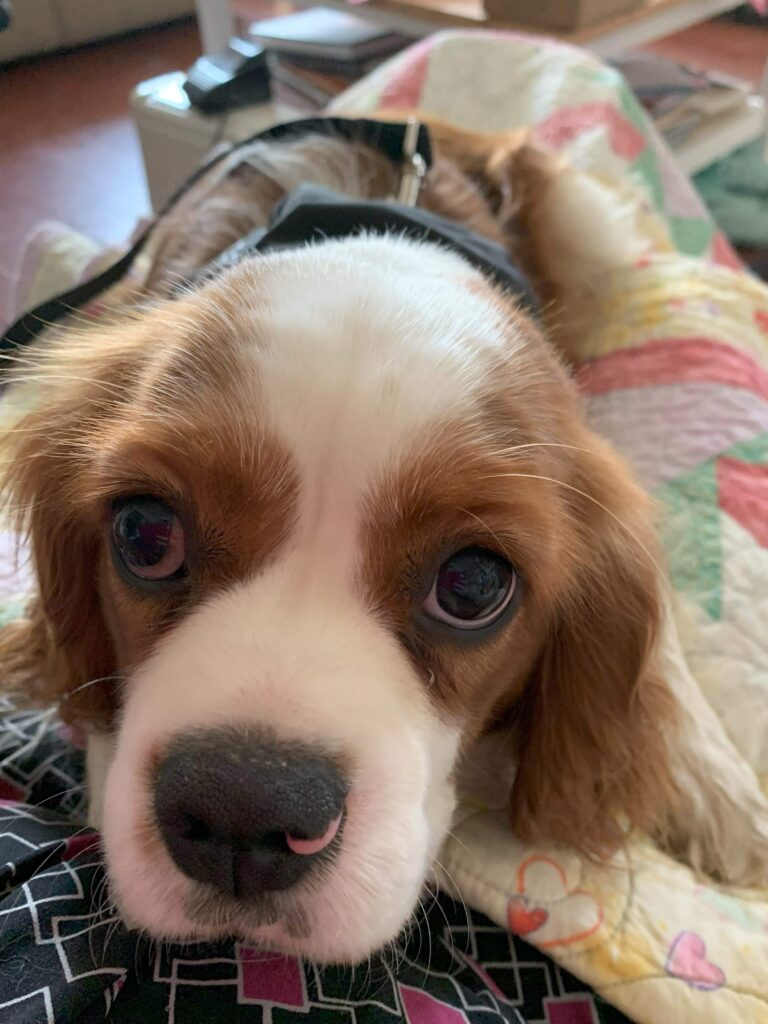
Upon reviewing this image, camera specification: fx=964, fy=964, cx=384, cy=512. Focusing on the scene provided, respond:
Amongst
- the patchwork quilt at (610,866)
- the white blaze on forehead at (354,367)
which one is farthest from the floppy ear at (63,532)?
the white blaze on forehead at (354,367)

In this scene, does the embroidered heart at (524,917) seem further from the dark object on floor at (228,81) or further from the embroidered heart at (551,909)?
the dark object on floor at (228,81)

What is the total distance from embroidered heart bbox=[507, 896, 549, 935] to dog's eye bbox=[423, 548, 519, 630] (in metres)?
0.39

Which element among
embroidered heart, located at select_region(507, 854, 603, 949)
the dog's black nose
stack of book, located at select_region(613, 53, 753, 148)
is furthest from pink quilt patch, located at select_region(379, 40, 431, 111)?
the dog's black nose

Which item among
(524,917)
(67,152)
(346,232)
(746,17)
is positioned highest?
(346,232)

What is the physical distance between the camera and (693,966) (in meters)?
1.20

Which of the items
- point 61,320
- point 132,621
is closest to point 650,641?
point 132,621

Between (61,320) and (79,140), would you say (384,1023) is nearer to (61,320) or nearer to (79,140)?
(61,320)

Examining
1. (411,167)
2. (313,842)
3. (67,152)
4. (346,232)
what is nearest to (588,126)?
(411,167)

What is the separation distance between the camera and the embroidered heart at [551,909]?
1203mm

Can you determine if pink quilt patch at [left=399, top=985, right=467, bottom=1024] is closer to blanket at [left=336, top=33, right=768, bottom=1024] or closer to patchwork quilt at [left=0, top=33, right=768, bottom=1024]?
patchwork quilt at [left=0, top=33, right=768, bottom=1024]

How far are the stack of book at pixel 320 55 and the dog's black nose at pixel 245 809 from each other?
287 centimetres

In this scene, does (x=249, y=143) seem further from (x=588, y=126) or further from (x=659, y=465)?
(x=659, y=465)

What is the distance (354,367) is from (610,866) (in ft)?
2.61

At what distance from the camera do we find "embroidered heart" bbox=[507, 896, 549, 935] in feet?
3.98
